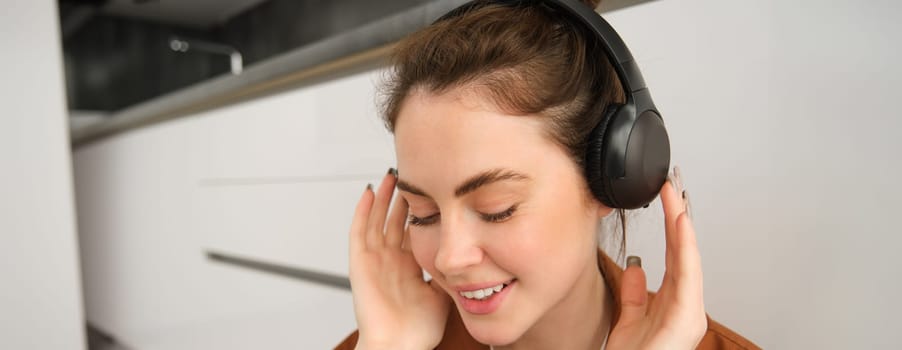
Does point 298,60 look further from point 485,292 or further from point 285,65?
point 485,292

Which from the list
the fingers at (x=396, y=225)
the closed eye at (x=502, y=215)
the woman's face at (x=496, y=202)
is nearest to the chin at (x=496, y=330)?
the woman's face at (x=496, y=202)

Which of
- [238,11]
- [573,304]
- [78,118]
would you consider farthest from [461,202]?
[78,118]

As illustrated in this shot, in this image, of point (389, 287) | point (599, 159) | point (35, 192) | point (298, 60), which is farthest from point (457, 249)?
point (35, 192)

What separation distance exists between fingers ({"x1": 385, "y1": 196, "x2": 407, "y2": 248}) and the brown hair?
0.25 m

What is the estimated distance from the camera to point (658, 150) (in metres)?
0.54

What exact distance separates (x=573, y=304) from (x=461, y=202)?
23 cm

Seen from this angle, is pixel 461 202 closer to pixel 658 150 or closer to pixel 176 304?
pixel 658 150

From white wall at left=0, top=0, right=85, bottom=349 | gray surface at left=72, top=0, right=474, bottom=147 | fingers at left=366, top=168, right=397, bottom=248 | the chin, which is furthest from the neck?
white wall at left=0, top=0, right=85, bottom=349

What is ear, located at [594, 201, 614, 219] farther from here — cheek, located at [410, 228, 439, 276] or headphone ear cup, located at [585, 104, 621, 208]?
cheek, located at [410, 228, 439, 276]

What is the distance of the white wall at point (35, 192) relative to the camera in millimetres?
1804

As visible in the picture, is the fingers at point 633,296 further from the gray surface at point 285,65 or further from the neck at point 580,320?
the gray surface at point 285,65

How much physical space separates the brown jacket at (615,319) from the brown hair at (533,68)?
0.65 feet

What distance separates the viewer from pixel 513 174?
546 mm

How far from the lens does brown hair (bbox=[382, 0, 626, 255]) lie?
22.4 inches
